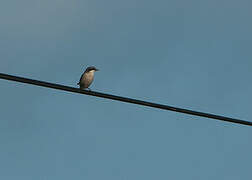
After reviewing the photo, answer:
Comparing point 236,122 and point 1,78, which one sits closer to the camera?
point 1,78

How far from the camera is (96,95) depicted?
40.3ft

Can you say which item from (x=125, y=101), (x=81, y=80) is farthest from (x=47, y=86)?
(x=81, y=80)

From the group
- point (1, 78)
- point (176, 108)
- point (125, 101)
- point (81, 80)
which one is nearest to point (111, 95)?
point (125, 101)

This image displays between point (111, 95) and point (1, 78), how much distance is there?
1903mm

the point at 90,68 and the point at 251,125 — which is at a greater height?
the point at 90,68

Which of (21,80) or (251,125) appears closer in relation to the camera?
(21,80)

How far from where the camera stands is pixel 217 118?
39.0 feet

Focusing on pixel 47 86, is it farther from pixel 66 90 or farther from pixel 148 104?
pixel 148 104

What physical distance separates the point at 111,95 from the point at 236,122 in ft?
6.66

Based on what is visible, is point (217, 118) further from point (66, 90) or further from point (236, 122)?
point (66, 90)

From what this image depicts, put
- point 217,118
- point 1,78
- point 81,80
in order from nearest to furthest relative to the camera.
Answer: point 1,78 < point 217,118 < point 81,80

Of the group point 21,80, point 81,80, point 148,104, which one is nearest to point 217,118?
point 148,104

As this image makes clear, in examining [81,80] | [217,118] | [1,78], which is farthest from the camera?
[81,80]

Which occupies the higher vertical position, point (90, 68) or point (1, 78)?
point (90, 68)
